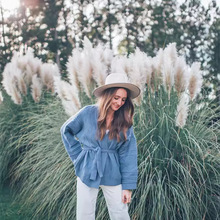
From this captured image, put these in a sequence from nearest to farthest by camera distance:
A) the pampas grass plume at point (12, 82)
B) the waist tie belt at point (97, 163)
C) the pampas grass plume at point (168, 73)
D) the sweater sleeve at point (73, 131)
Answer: the waist tie belt at point (97, 163)
the sweater sleeve at point (73, 131)
the pampas grass plume at point (168, 73)
the pampas grass plume at point (12, 82)

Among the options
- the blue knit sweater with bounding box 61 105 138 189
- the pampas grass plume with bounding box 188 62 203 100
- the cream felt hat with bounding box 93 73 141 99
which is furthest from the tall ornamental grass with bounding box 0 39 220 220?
the cream felt hat with bounding box 93 73 141 99

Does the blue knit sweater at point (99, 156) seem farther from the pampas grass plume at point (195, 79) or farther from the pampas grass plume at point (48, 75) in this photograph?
the pampas grass plume at point (48, 75)

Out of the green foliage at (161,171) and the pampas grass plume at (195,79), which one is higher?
the pampas grass plume at (195,79)

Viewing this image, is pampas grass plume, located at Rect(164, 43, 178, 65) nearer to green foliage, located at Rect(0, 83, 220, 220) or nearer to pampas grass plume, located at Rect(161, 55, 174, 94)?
pampas grass plume, located at Rect(161, 55, 174, 94)

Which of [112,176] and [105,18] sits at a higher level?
[105,18]

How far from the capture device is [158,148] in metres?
3.00

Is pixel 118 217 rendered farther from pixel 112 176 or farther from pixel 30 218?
pixel 30 218

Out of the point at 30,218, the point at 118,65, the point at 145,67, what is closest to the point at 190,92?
the point at 145,67

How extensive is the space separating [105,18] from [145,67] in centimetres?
1474

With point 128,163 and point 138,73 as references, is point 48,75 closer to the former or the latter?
point 138,73

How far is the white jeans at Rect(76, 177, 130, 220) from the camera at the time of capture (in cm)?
230

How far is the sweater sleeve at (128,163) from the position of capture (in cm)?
228

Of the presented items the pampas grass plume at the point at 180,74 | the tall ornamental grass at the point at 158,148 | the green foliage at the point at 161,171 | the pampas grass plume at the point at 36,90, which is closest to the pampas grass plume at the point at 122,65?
the tall ornamental grass at the point at 158,148

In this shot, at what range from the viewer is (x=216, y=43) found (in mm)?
10914
